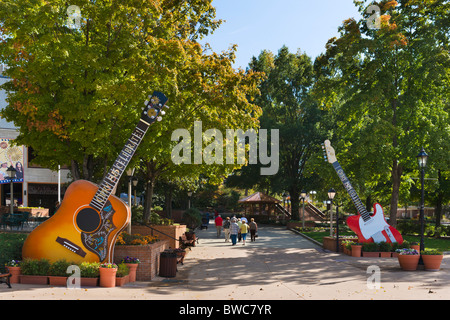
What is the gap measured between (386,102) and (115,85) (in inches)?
676

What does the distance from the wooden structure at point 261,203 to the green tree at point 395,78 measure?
23.1 m

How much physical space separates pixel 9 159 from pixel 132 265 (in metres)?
30.4

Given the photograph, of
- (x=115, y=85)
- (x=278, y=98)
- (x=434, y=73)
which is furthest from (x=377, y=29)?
(x=278, y=98)

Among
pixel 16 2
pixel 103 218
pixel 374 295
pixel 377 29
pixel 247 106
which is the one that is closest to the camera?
pixel 374 295

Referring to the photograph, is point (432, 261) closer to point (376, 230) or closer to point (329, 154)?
point (376, 230)

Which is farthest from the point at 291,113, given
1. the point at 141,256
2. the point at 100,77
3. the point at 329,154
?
the point at 141,256

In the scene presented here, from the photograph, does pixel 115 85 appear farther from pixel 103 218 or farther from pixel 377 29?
pixel 377 29

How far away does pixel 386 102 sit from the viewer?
84.0 feet

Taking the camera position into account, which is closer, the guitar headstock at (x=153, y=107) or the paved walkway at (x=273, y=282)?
the paved walkway at (x=273, y=282)

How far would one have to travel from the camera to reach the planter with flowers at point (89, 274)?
1155 centimetres

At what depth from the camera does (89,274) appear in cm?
1170

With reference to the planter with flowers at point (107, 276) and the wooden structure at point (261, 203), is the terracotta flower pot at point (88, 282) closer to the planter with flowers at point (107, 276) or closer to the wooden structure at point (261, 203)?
the planter with flowers at point (107, 276)

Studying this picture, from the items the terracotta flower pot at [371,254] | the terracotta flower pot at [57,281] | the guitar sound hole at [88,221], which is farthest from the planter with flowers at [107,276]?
the terracotta flower pot at [371,254]

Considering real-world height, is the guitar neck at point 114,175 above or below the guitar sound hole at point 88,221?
above
